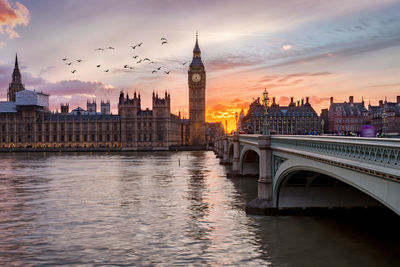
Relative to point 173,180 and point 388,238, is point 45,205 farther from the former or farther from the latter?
point 388,238

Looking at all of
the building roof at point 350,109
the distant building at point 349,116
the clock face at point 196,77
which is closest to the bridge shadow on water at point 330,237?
the distant building at point 349,116

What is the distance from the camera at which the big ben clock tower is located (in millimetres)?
194500

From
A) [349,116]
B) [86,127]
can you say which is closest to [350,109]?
[349,116]

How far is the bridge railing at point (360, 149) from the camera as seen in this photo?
44.3ft

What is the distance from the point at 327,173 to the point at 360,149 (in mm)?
3609

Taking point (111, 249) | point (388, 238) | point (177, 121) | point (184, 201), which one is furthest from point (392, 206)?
point (177, 121)

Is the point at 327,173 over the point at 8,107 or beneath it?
beneath

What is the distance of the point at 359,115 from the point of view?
14575cm

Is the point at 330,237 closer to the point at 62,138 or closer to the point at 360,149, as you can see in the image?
the point at 360,149

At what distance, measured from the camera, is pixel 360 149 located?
1597 centimetres

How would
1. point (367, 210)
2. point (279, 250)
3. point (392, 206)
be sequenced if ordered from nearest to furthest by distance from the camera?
point (392, 206) < point (279, 250) < point (367, 210)

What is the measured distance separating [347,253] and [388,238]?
3912mm

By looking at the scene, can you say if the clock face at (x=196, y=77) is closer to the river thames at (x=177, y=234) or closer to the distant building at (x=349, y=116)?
the distant building at (x=349, y=116)

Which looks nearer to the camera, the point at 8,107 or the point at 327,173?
the point at 327,173
